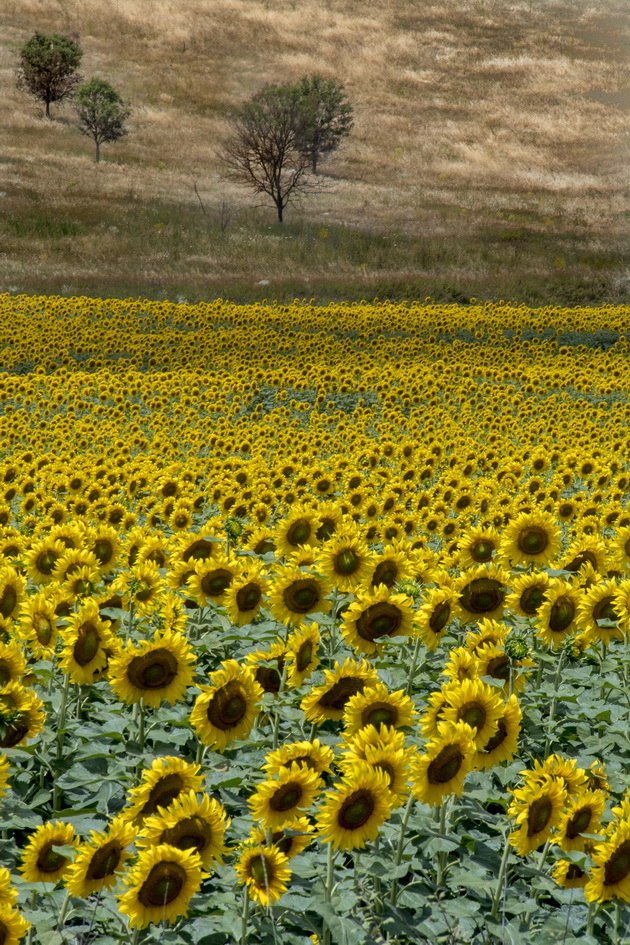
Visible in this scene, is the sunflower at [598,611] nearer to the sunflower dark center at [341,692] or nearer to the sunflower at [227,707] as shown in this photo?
the sunflower dark center at [341,692]

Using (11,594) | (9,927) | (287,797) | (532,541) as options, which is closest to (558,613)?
(532,541)

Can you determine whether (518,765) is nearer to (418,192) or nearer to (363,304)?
(363,304)

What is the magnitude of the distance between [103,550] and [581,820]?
12.9 ft

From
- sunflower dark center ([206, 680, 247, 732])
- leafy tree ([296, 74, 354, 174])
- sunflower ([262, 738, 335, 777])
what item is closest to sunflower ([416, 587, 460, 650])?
sunflower dark center ([206, 680, 247, 732])

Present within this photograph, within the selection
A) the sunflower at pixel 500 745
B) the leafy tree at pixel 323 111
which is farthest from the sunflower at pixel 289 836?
the leafy tree at pixel 323 111

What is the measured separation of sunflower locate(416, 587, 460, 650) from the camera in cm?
398

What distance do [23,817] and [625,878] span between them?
7.56ft

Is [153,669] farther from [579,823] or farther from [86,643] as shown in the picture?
[579,823]

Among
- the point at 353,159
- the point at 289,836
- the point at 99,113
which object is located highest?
the point at 99,113

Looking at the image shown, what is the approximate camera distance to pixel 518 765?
163 inches

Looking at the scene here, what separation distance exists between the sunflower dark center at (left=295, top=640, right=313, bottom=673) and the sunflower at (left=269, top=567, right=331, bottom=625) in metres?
0.57

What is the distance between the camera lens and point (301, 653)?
374 cm

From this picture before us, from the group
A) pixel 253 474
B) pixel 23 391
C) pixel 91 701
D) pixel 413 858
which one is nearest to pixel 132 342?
pixel 23 391

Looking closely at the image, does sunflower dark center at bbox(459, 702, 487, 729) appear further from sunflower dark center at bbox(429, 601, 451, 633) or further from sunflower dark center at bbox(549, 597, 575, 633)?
sunflower dark center at bbox(549, 597, 575, 633)
